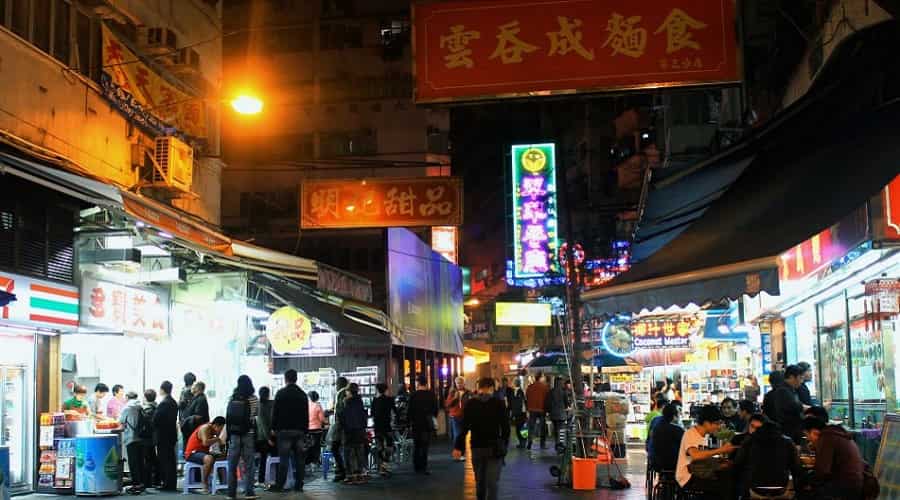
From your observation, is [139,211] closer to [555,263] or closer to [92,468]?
[92,468]

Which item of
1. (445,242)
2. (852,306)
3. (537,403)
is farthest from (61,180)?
(445,242)

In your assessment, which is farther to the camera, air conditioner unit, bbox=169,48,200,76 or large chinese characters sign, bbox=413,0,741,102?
air conditioner unit, bbox=169,48,200,76

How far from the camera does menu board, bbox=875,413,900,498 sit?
10.6 m

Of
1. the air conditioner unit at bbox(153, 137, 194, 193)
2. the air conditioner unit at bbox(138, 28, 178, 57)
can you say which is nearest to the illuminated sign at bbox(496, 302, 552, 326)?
the air conditioner unit at bbox(153, 137, 194, 193)

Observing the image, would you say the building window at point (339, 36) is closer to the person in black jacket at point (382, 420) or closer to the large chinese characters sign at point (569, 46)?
the person in black jacket at point (382, 420)

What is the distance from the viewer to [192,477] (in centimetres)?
1688

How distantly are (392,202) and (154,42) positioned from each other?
18.7ft

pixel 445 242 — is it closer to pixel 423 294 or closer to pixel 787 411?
pixel 423 294

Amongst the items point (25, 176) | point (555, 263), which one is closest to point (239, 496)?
point (25, 176)

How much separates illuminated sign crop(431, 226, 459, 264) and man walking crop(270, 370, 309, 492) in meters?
24.1

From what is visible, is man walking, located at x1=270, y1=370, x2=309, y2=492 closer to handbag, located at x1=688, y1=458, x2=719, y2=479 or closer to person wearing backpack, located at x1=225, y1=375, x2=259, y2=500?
person wearing backpack, located at x1=225, y1=375, x2=259, y2=500

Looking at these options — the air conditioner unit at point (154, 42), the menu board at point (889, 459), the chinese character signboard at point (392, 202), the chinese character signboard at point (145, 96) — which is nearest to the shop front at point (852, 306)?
the menu board at point (889, 459)

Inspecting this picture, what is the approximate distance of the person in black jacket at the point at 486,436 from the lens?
12.7 m

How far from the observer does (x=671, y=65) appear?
10.8 metres
